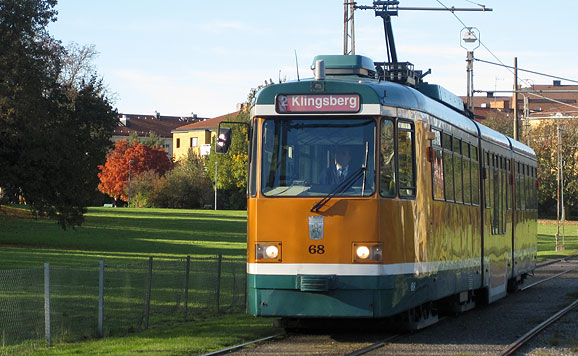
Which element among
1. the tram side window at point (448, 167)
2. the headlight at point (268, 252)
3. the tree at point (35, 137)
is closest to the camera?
the headlight at point (268, 252)

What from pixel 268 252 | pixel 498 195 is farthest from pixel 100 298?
pixel 498 195

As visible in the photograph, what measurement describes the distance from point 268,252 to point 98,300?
381 centimetres

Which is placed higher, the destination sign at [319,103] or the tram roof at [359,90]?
the tram roof at [359,90]

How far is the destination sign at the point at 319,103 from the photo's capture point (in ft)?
47.3

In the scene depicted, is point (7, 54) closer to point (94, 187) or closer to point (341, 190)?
point (94, 187)

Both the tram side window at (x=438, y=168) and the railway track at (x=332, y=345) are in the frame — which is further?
the tram side window at (x=438, y=168)

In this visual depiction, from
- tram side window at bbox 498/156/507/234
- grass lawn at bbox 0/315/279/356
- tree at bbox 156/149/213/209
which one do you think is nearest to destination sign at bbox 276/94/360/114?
grass lawn at bbox 0/315/279/356

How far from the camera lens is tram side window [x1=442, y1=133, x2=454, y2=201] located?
16984 mm

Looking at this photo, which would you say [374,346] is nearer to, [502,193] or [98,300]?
[98,300]

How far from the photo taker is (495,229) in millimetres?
21438

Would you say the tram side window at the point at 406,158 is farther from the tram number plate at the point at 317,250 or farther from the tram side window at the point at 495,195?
the tram side window at the point at 495,195

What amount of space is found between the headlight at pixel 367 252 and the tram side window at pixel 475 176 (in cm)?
551

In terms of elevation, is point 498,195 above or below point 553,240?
above

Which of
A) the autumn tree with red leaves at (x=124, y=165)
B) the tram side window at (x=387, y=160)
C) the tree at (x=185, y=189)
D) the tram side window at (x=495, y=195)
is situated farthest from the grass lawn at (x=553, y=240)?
the autumn tree with red leaves at (x=124, y=165)
